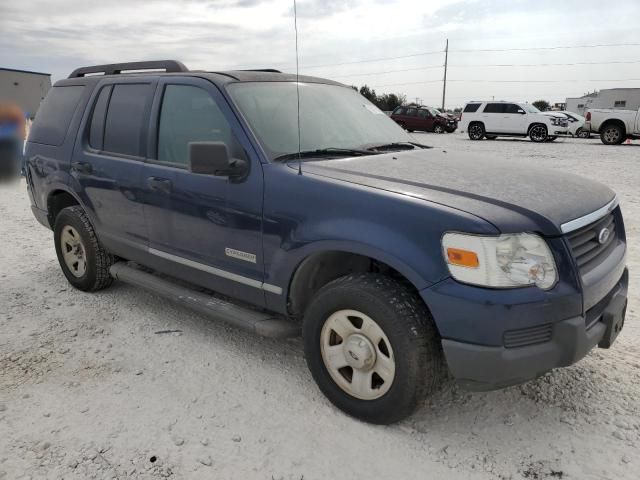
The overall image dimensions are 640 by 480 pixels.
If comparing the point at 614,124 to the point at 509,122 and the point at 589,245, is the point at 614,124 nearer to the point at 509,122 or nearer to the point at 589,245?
the point at 509,122

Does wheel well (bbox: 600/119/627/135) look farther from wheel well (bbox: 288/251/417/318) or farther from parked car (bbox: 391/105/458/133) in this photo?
wheel well (bbox: 288/251/417/318)

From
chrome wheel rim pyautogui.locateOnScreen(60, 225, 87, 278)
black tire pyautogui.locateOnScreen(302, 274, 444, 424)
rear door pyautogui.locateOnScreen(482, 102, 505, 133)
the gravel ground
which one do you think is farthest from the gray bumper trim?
rear door pyautogui.locateOnScreen(482, 102, 505, 133)

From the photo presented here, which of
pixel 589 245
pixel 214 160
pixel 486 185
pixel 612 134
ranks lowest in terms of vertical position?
pixel 612 134

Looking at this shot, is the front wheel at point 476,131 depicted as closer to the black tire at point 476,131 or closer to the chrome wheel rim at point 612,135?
the black tire at point 476,131

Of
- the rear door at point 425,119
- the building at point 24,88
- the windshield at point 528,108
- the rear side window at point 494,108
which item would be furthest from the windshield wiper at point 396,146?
the rear door at point 425,119

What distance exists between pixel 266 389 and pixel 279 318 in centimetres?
41

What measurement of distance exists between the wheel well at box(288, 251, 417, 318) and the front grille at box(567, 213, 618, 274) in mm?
899

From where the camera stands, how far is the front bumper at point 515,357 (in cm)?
229

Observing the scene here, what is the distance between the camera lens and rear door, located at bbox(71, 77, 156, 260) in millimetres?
3811

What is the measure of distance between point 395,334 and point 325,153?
1.28 metres

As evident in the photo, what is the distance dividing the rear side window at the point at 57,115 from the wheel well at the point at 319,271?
8.89ft

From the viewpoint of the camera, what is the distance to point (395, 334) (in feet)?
8.09

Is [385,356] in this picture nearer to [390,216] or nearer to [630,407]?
[390,216]

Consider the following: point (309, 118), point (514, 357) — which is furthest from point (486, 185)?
point (309, 118)
